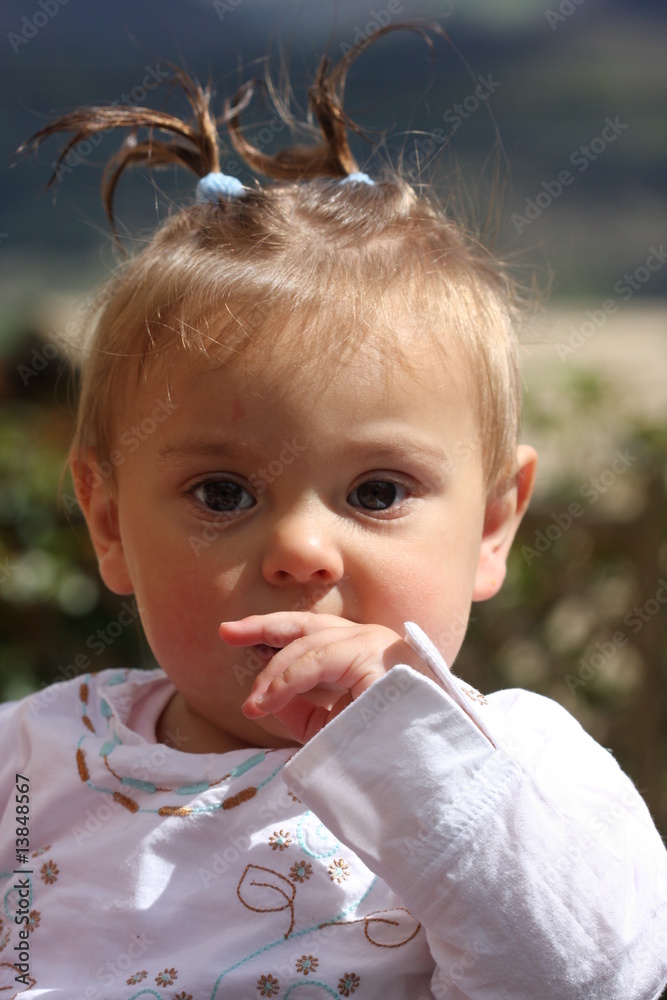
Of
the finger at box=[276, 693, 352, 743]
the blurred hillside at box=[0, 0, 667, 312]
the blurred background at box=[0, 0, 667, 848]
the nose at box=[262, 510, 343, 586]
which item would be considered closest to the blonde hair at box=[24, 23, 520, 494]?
the blurred background at box=[0, 0, 667, 848]

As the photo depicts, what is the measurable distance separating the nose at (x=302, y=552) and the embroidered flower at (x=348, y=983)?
21.5 inches

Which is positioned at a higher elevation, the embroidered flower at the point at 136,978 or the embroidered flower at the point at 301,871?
the embroidered flower at the point at 301,871

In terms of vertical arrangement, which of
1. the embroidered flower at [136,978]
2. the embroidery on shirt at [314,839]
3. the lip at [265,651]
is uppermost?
the lip at [265,651]

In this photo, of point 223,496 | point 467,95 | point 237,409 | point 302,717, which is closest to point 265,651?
point 302,717

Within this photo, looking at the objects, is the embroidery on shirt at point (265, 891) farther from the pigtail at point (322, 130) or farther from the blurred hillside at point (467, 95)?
the blurred hillside at point (467, 95)

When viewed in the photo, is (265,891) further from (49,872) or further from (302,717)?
(49,872)

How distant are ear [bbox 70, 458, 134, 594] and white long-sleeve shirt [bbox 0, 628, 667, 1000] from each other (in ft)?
0.71

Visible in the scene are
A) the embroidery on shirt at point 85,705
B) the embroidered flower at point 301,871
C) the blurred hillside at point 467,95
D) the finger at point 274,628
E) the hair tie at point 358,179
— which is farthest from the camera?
the blurred hillside at point 467,95

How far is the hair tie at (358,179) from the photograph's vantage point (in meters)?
1.94

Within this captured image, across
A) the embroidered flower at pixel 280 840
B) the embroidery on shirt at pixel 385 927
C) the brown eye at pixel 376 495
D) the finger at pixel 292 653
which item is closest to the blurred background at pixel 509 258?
the brown eye at pixel 376 495

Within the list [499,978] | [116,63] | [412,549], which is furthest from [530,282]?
[116,63]

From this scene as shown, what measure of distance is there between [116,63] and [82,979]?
525cm

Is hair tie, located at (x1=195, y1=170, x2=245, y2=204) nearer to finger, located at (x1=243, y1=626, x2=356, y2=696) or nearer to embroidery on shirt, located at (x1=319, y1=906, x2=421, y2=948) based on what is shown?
finger, located at (x1=243, y1=626, x2=356, y2=696)

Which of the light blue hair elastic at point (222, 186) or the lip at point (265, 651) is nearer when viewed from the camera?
the lip at point (265, 651)
